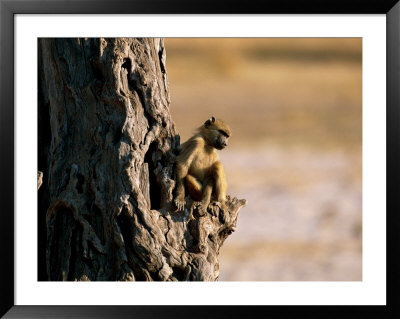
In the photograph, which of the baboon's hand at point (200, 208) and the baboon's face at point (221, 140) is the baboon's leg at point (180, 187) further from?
the baboon's face at point (221, 140)

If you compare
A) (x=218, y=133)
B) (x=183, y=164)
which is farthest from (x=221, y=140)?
(x=183, y=164)

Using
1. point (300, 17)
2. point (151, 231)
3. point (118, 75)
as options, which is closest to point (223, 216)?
point (151, 231)

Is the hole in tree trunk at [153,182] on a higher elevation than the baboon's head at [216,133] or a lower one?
lower

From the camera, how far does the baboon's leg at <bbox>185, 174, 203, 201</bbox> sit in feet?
29.2

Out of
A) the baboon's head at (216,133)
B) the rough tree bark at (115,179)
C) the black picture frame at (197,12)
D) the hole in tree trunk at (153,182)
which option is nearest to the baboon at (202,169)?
the baboon's head at (216,133)

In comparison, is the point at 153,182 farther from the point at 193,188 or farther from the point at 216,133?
the point at 216,133

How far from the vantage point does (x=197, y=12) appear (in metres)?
6.64

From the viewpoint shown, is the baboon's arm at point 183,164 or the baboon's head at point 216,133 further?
the baboon's head at point 216,133

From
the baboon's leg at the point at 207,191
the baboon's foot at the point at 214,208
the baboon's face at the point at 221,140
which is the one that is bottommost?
the baboon's foot at the point at 214,208

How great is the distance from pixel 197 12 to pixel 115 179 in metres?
2.71

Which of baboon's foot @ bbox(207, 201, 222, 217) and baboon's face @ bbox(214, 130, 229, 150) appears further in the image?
baboon's face @ bbox(214, 130, 229, 150)

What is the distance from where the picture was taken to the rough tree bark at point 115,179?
Result: 8312 mm

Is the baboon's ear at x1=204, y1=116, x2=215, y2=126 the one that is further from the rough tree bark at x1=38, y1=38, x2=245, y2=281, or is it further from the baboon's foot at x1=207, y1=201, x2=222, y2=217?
the baboon's foot at x1=207, y1=201, x2=222, y2=217

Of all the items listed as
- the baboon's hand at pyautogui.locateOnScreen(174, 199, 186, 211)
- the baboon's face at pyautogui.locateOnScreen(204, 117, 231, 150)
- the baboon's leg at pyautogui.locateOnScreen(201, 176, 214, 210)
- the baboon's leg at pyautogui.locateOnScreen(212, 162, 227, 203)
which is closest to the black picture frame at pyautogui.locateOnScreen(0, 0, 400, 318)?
the baboon's hand at pyautogui.locateOnScreen(174, 199, 186, 211)
